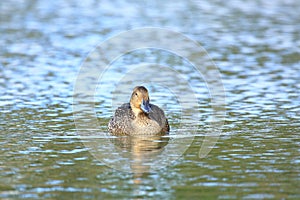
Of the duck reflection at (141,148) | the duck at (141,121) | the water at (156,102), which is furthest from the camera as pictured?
the duck at (141,121)

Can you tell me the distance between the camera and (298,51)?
23.2 metres

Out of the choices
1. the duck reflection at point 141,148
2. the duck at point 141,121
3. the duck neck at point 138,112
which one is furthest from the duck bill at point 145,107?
the duck reflection at point 141,148

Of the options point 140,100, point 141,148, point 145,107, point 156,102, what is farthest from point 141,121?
point 156,102

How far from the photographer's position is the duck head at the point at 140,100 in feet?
45.2

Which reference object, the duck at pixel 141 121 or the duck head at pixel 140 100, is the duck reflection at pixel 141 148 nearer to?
the duck at pixel 141 121

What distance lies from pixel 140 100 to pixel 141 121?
0.40 metres

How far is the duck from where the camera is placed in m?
13.7

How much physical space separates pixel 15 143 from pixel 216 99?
564cm

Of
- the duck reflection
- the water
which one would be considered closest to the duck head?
the duck reflection

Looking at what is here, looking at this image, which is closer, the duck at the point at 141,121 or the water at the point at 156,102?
the water at the point at 156,102

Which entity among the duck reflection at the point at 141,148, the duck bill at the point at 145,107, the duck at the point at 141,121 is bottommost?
the duck reflection at the point at 141,148

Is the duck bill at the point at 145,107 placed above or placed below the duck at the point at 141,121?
above

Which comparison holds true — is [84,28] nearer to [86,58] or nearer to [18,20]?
[18,20]

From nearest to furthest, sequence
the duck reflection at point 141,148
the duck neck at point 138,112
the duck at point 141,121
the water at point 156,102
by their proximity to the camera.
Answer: the water at point 156,102 → the duck reflection at point 141,148 → the duck at point 141,121 → the duck neck at point 138,112
